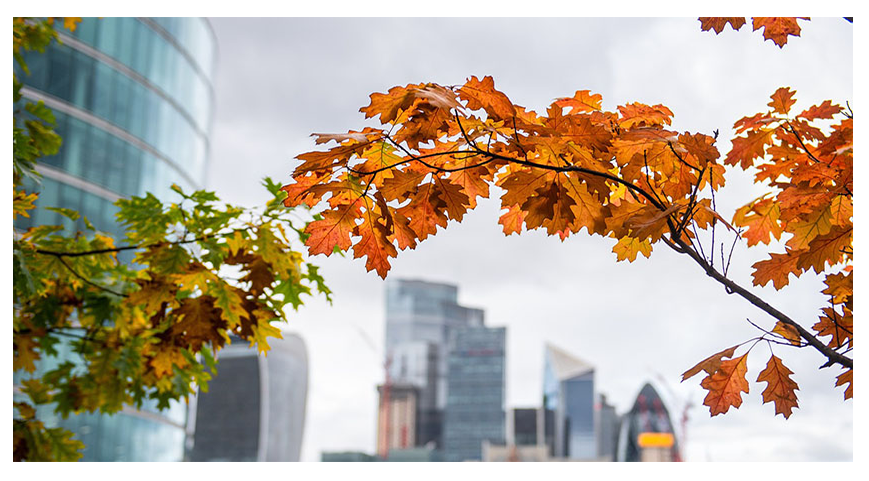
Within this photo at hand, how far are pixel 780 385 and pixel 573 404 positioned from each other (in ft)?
430

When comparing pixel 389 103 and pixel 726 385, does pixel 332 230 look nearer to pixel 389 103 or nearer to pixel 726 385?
pixel 389 103

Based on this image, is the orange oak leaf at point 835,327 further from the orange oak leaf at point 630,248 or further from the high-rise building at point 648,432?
the high-rise building at point 648,432

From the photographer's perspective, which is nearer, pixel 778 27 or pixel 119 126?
pixel 778 27

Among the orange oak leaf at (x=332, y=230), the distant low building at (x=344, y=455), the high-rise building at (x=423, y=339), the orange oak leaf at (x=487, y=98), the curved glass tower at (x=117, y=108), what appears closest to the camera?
the orange oak leaf at (x=487, y=98)

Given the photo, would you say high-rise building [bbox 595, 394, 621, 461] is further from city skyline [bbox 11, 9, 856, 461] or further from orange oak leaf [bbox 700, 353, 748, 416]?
orange oak leaf [bbox 700, 353, 748, 416]

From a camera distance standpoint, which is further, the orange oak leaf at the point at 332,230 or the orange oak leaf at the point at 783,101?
the orange oak leaf at the point at 783,101

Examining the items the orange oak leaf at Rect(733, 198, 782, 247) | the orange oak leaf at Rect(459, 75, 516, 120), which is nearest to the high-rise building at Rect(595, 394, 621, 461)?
the orange oak leaf at Rect(733, 198, 782, 247)

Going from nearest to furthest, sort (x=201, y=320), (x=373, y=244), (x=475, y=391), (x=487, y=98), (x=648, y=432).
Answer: (x=487, y=98), (x=373, y=244), (x=201, y=320), (x=648, y=432), (x=475, y=391)

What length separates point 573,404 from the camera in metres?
129

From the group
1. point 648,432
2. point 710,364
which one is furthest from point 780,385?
point 648,432

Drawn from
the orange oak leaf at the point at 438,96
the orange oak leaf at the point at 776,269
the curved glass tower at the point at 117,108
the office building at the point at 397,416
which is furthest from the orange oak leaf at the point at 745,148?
the office building at the point at 397,416

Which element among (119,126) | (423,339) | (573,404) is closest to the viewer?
(119,126)

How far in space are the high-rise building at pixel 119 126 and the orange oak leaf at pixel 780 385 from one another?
20151 millimetres

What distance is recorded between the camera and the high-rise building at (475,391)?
128 meters
